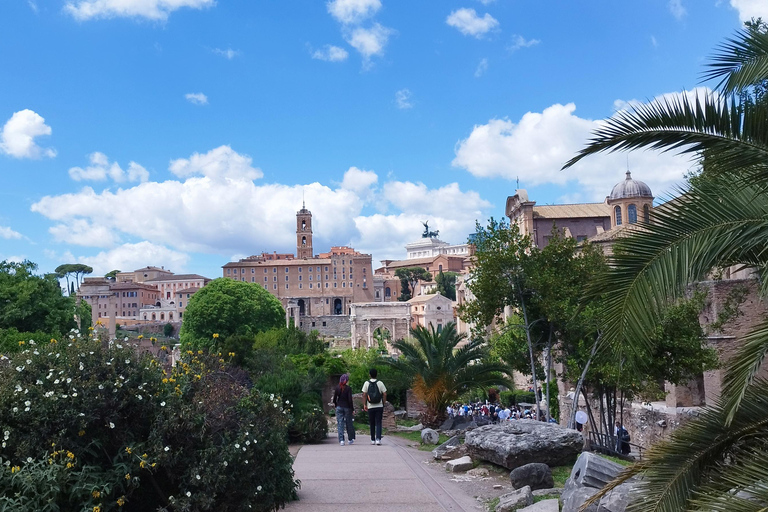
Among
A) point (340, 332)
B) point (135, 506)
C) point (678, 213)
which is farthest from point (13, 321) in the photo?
point (340, 332)

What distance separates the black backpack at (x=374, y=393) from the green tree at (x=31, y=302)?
951 inches

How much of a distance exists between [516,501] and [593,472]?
99cm

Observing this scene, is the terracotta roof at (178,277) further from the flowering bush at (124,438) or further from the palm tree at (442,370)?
the flowering bush at (124,438)

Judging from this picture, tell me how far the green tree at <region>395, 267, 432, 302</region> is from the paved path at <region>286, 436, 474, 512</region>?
121 meters

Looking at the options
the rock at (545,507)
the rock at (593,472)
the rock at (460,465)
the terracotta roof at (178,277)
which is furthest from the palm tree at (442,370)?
the terracotta roof at (178,277)

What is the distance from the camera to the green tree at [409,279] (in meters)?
131

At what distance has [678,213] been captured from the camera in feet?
15.2

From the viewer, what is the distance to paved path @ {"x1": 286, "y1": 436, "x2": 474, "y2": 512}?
7.02m

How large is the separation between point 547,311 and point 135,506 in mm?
9082

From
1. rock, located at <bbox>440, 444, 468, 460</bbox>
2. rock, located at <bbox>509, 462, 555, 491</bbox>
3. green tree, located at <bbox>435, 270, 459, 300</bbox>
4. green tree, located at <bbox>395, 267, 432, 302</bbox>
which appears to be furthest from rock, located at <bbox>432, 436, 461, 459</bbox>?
green tree, located at <bbox>395, 267, 432, 302</bbox>

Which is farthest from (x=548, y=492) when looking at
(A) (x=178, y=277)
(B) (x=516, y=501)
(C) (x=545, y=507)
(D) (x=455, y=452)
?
(A) (x=178, y=277)

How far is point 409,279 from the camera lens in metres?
133

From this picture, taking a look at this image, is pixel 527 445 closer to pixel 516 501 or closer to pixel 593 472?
pixel 516 501

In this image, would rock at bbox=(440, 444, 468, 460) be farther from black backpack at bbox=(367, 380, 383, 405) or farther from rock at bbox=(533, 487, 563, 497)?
rock at bbox=(533, 487, 563, 497)
